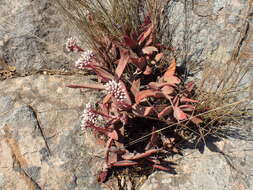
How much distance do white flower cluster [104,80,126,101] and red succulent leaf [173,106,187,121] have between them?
33 centimetres

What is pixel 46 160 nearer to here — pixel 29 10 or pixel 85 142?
pixel 85 142

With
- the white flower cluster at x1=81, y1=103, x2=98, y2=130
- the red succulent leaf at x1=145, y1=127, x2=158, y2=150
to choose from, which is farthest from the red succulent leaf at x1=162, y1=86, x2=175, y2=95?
the white flower cluster at x1=81, y1=103, x2=98, y2=130

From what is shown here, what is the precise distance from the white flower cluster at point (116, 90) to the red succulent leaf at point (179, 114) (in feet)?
1.09

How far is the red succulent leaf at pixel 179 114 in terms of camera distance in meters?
1.74

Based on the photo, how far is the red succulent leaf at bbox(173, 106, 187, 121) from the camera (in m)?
1.74

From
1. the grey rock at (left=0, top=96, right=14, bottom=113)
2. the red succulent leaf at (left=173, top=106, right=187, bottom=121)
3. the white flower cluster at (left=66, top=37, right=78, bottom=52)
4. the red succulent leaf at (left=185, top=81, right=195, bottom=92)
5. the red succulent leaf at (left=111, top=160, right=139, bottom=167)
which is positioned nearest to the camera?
the red succulent leaf at (left=173, top=106, right=187, bottom=121)

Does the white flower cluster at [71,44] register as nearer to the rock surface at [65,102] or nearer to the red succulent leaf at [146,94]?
the rock surface at [65,102]

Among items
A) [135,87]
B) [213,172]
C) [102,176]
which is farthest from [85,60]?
[213,172]

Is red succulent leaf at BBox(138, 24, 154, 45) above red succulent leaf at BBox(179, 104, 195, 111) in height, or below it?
above

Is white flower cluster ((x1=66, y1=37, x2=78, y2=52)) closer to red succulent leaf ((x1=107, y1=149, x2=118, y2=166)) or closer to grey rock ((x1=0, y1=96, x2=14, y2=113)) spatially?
grey rock ((x1=0, y1=96, x2=14, y2=113))

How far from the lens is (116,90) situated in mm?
1876

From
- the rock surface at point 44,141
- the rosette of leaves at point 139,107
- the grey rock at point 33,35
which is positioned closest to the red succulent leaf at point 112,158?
the rosette of leaves at point 139,107

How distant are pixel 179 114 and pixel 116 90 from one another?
422 millimetres

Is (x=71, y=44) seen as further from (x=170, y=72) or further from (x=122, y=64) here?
(x=170, y=72)
